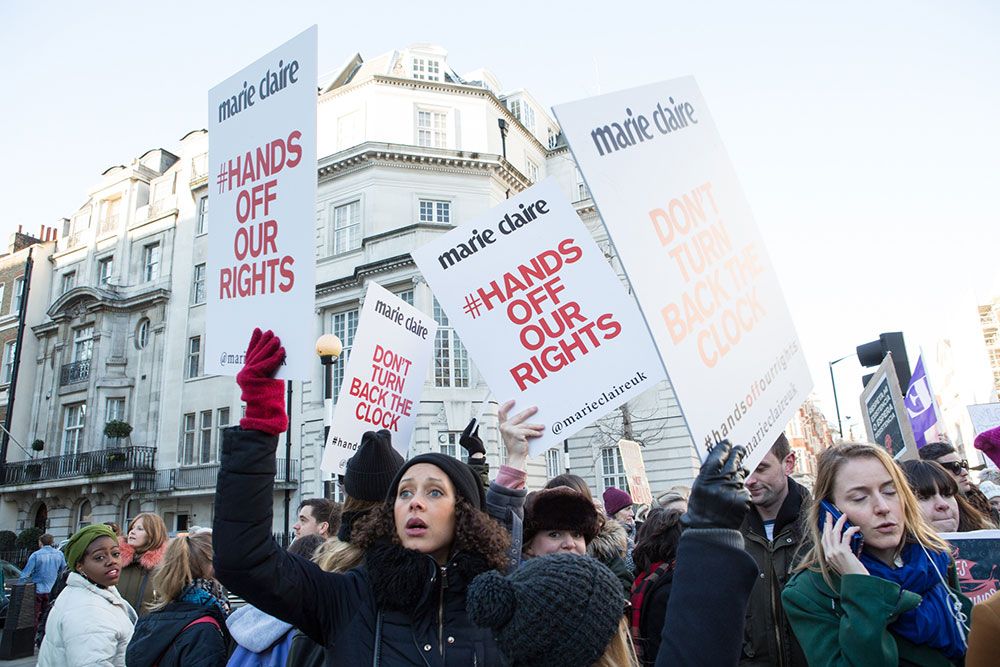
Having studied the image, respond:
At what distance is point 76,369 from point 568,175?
26.3 meters

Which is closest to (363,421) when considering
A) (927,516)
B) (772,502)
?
(772,502)

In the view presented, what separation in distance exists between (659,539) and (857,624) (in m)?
2.11

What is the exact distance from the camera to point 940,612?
7.82ft

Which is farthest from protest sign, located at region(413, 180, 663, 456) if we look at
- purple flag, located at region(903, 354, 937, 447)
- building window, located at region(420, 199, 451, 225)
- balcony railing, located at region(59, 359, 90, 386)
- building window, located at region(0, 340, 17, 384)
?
building window, located at region(0, 340, 17, 384)

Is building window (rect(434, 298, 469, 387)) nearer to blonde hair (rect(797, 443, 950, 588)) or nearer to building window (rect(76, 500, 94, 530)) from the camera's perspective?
building window (rect(76, 500, 94, 530))

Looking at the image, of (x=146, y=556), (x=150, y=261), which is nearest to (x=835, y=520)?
(x=146, y=556)

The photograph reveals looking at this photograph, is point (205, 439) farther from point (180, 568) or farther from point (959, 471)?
point (959, 471)

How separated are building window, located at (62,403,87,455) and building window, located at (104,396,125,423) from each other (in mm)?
1168

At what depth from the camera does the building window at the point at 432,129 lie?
29.4m

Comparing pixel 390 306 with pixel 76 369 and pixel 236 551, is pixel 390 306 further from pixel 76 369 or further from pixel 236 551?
pixel 76 369

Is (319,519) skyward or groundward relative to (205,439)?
groundward

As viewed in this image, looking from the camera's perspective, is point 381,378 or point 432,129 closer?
point 381,378

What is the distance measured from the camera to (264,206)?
315cm

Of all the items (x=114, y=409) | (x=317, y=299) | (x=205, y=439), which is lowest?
(x=205, y=439)
